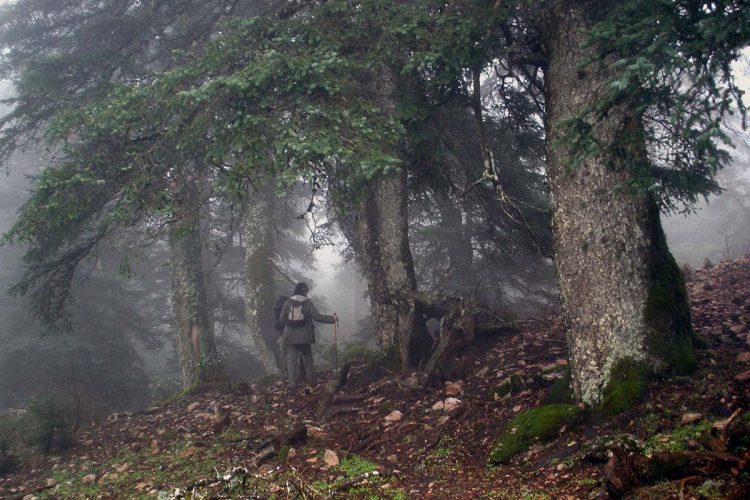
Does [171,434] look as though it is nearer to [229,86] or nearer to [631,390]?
[229,86]

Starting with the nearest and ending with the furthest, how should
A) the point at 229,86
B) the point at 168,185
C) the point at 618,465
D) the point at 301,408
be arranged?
the point at 618,465, the point at 229,86, the point at 168,185, the point at 301,408

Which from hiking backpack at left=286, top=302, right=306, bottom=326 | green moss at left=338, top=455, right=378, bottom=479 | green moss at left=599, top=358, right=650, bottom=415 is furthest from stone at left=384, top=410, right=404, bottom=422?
hiking backpack at left=286, top=302, right=306, bottom=326

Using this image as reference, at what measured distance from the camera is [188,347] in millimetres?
13461

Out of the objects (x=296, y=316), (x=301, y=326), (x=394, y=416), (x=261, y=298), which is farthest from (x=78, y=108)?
(x=261, y=298)

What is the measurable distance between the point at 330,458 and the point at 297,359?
518 centimetres

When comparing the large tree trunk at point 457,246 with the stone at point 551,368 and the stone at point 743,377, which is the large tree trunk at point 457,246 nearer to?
the stone at point 551,368

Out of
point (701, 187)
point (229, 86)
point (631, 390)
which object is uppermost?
point (229, 86)

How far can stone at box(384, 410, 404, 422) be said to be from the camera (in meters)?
7.56

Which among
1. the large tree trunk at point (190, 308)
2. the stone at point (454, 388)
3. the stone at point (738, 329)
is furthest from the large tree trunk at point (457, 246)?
the stone at point (738, 329)

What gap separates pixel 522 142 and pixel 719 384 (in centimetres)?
599

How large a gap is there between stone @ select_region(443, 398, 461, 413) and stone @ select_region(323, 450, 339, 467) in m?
1.73

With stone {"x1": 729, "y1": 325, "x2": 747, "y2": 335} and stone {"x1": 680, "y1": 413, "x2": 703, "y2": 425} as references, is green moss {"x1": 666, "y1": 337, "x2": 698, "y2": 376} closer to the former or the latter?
stone {"x1": 680, "y1": 413, "x2": 703, "y2": 425}

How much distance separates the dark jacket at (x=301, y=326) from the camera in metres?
11.3

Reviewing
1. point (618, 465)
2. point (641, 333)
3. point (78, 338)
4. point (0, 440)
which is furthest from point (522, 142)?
point (78, 338)
